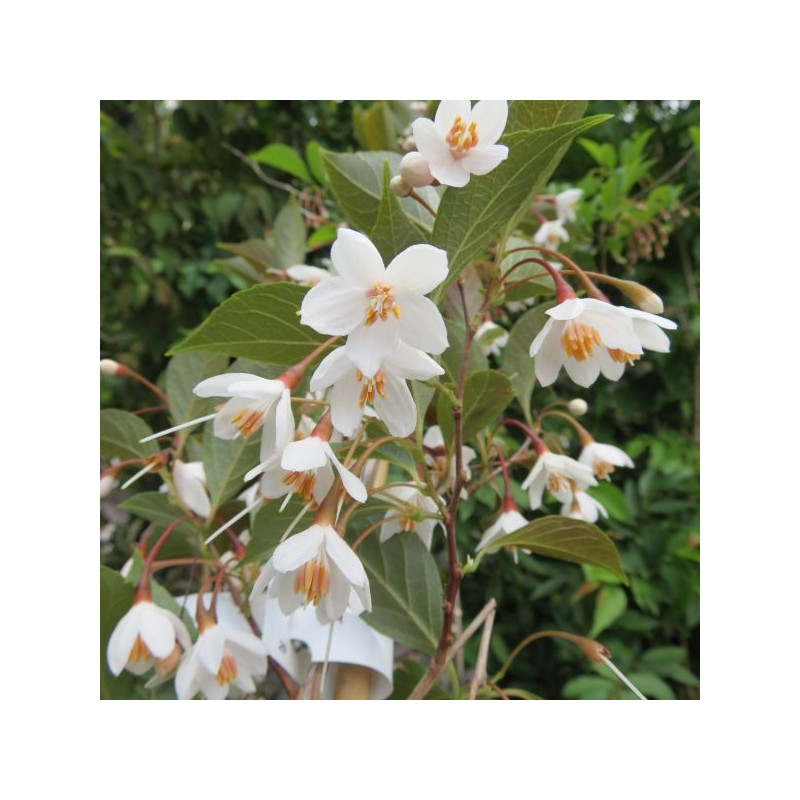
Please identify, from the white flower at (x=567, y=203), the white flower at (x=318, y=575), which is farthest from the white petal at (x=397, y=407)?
the white flower at (x=567, y=203)

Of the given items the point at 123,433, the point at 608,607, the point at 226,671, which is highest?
the point at 123,433

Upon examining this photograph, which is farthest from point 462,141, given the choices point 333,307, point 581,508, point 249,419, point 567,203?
point 567,203

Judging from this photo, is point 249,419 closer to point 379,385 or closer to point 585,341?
point 379,385

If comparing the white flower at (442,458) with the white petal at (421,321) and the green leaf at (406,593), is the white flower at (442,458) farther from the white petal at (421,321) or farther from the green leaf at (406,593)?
the white petal at (421,321)

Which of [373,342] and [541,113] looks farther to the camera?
[541,113]

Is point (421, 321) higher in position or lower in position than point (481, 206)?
lower

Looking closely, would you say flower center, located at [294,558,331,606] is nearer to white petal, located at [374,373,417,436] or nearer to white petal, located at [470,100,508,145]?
white petal, located at [374,373,417,436]
